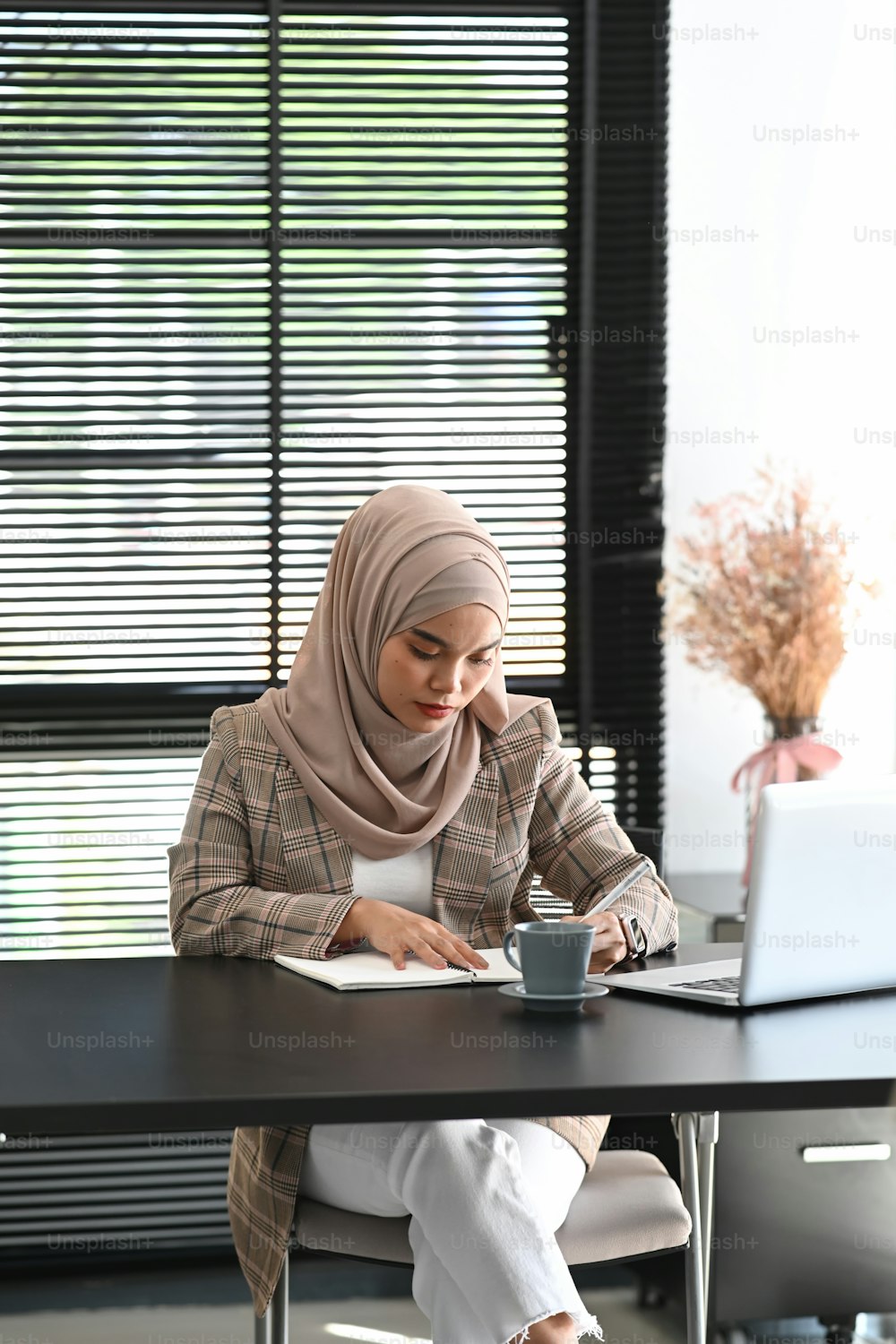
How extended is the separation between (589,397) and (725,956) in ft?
5.45

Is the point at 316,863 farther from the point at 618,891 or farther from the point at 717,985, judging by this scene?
the point at 717,985

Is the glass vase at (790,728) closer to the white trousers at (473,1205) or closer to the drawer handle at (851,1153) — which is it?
the drawer handle at (851,1153)

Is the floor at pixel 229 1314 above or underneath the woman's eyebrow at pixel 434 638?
underneath

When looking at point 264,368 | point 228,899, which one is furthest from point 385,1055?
point 264,368

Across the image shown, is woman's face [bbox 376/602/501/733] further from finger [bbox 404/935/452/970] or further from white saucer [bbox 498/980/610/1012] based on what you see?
white saucer [bbox 498/980/610/1012]

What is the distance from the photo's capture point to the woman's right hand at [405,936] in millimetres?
1700

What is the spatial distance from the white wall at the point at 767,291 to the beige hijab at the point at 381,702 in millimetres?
1165

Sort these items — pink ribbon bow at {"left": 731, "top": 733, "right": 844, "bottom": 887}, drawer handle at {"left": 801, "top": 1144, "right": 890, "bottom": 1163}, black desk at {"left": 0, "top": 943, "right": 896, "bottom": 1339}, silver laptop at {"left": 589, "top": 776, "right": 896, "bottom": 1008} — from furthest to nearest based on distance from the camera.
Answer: pink ribbon bow at {"left": 731, "top": 733, "right": 844, "bottom": 887} < drawer handle at {"left": 801, "top": 1144, "right": 890, "bottom": 1163} < silver laptop at {"left": 589, "top": 776, "right": 896, "bottom": 1008} < black desk at {"left": 0, "top": 943, "right": 896, "bottom": 1339}

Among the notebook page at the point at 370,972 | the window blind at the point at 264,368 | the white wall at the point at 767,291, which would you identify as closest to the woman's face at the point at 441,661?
the notebook page at the point at 370,972

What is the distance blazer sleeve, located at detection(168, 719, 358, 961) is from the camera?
1.82m

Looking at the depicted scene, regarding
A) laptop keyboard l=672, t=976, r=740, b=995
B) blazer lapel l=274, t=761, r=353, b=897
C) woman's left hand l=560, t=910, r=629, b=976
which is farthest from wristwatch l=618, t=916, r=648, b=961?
blazer lapel l=274, t=761, r=353, b=897

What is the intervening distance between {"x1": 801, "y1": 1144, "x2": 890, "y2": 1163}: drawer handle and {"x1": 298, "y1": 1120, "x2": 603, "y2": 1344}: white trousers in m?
0.76

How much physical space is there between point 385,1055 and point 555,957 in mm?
250

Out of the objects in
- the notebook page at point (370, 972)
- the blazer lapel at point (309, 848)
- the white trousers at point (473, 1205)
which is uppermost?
the blazer lapel at point (309, 848)
